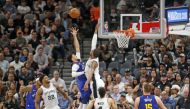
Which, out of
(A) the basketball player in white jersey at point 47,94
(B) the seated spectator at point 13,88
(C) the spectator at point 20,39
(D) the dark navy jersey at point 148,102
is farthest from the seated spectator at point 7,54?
(D) the dark navy jersey at point 148,102

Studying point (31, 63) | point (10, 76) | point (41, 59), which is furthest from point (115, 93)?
point (41, 59)

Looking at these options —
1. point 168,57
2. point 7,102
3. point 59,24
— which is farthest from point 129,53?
point 7,102

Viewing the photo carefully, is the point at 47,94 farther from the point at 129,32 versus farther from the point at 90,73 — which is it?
the point at 129,32

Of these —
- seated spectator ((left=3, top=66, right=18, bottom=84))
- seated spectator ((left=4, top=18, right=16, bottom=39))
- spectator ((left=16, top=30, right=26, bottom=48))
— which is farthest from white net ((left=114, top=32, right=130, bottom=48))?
seated spectator ((left=4, top=18, right=16, bottom=39))

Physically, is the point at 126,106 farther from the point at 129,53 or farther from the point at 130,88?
the point at 129,53

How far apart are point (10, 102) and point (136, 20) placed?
431 centimetres

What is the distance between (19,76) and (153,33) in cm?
542

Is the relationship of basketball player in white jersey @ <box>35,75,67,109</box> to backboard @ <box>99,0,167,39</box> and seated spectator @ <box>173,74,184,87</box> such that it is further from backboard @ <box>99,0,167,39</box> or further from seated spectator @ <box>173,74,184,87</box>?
seated spectator @ <box>173,74,184,87</box>

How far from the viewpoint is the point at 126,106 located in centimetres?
1862

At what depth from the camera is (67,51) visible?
23766 mm

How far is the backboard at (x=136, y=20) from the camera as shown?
17898mm

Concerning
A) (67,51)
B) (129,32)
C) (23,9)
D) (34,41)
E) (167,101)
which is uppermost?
(23,9)

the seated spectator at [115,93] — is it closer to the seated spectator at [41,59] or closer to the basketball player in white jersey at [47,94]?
the basketball player in white jersey at [47,94]

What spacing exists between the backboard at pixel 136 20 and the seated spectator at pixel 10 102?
11.2ft
